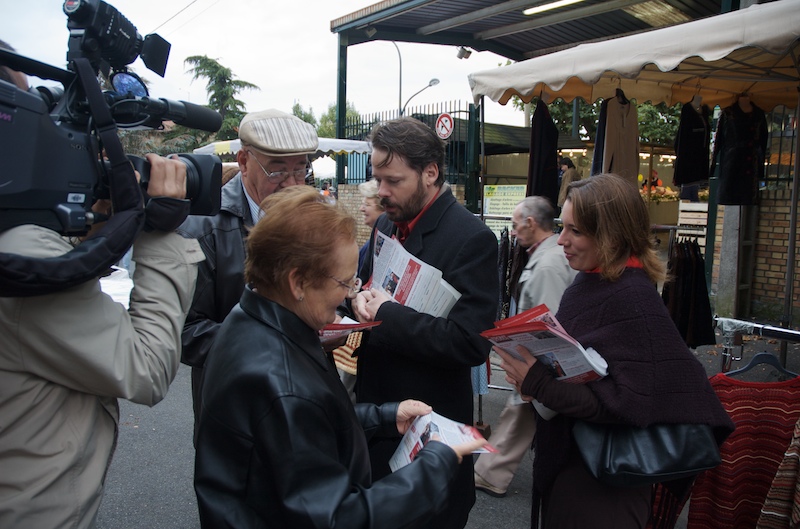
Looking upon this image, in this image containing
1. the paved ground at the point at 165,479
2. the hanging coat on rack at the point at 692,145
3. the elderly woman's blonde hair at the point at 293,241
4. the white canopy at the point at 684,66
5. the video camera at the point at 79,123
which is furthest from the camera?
the hanging coat on rack at the point at 692,145

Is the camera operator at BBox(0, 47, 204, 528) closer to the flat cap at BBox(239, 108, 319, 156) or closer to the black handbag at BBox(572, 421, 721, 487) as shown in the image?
the flat cap at BBox(239, 108, 319, 156)

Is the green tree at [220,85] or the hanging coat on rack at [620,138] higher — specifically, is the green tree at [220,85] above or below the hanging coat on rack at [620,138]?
above

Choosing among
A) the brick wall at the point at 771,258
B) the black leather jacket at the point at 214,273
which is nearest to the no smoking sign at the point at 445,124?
the brick wall at the point at 771,258

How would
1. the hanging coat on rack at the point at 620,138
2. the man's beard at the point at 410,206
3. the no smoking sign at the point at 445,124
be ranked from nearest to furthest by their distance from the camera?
the man's beard at the point at 410,206, the hanging coat on rack at the point at 620,138, the no smoking sign at the point at 445,124

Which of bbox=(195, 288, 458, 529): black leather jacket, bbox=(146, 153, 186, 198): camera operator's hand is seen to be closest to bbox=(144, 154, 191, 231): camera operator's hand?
bbox=(146, 153, 186, 198): camera operator's hand

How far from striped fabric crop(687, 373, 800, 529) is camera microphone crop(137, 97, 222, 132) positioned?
252 centimetres

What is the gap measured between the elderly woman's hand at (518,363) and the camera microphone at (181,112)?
1154 mm

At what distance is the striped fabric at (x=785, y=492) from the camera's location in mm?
2449

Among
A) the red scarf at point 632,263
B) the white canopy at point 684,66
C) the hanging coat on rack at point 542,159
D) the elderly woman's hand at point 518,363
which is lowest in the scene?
the elderly woman's hand at point 518,363

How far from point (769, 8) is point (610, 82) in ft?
7.02

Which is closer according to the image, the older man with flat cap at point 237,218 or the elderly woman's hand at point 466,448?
the elderly woman's hand at point 466,448

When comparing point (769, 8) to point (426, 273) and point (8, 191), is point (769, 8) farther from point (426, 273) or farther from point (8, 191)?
point (8, 191)

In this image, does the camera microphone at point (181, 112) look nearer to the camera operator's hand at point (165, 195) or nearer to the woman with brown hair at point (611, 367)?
the camera operator's hand at point (165, 195)

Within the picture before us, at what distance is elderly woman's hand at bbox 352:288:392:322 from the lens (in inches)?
83.0
